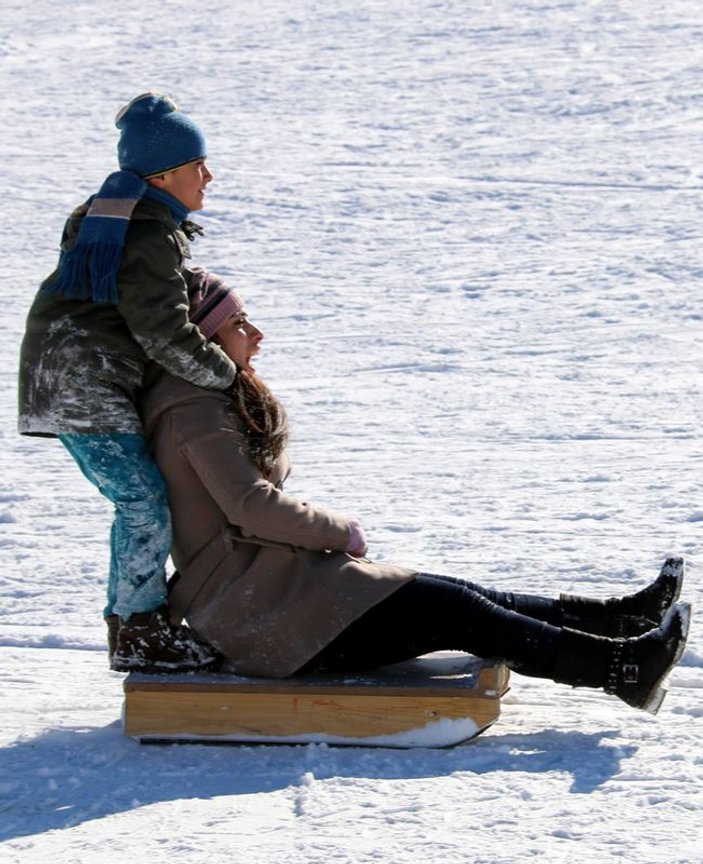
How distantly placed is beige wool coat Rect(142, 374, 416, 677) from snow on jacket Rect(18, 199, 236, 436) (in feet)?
0.31

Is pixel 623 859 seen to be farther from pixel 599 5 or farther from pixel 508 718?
pixel 599 5

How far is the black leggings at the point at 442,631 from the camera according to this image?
3.77m

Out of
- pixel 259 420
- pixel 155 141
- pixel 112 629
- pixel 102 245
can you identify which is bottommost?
pixel 112 629

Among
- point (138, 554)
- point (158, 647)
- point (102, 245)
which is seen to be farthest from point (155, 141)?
point (158, 647)

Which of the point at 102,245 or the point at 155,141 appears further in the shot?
the point at 155,141

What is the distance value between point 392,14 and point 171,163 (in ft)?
39.4

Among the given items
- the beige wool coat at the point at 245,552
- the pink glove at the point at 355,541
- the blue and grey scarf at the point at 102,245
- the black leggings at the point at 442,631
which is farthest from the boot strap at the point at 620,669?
the blue and grey scarf at the point at 102,245

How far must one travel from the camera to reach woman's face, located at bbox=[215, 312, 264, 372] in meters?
3.93

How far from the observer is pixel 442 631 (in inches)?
150

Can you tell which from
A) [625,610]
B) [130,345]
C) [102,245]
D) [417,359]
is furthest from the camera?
[417,359]

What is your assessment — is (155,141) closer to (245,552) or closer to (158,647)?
(245,552)

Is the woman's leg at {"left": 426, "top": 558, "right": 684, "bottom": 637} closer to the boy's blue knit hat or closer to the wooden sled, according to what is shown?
the wooden sled

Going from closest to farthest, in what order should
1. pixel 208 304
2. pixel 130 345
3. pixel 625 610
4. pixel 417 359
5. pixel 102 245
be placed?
pixel 102 245
pixel 130 345
pixel 208 304
pixel 625 610
pixel 417 359

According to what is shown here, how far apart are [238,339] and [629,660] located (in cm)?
124
